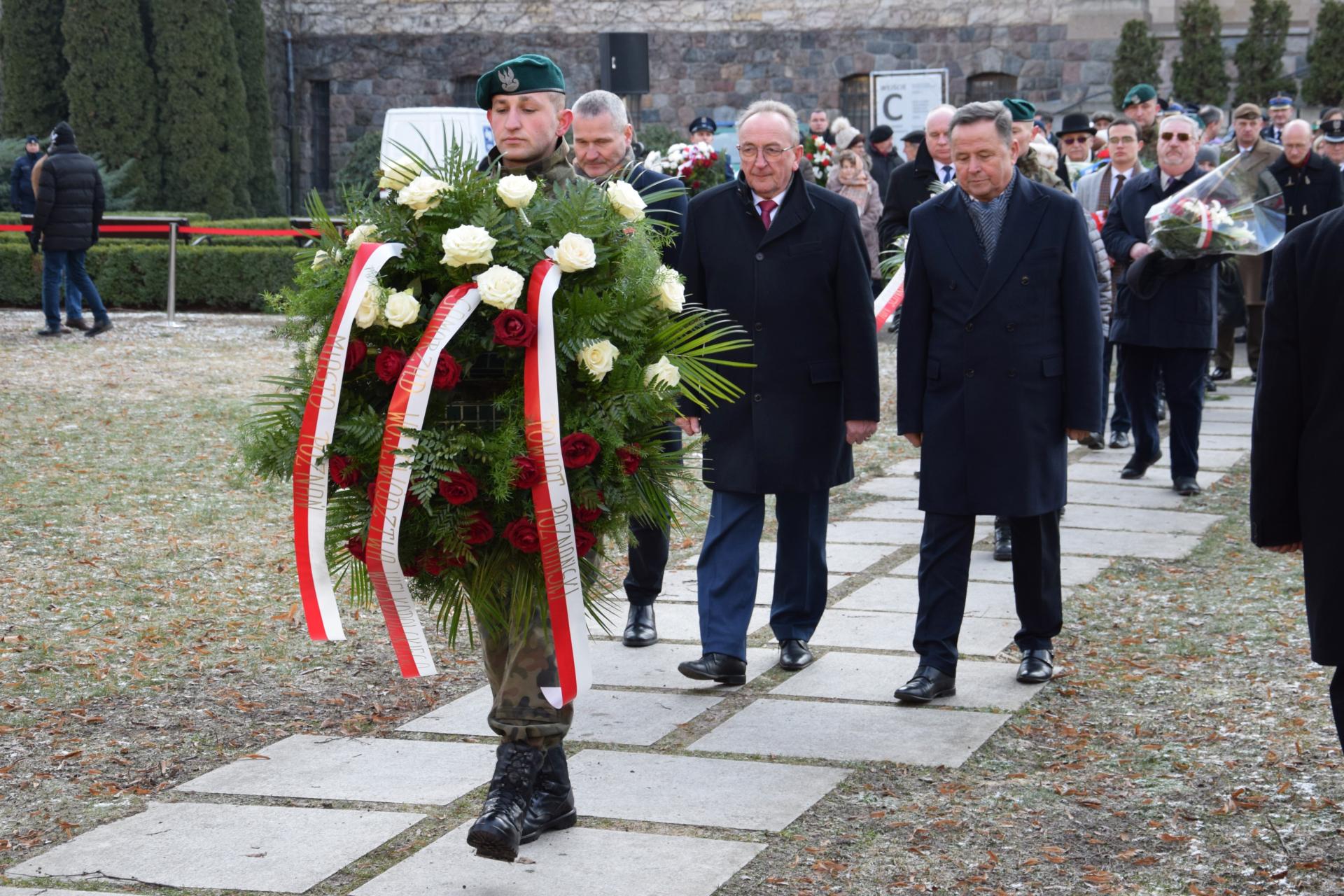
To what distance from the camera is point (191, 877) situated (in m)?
3.70

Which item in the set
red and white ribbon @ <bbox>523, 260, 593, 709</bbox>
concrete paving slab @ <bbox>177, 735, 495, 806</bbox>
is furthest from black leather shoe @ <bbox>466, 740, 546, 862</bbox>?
concrete paving slab @ <bbox>177, 735, 495, 806</bbox>

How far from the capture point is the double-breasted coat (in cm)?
336

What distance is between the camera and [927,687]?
16.8ft

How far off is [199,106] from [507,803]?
2329cm

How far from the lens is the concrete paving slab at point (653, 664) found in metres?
5.40

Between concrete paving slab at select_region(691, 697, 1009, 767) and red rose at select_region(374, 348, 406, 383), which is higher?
red rose at select_region(374, 348, 406, 383)

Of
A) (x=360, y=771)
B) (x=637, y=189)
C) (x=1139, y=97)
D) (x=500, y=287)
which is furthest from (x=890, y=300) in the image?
(x=1139, y=97)

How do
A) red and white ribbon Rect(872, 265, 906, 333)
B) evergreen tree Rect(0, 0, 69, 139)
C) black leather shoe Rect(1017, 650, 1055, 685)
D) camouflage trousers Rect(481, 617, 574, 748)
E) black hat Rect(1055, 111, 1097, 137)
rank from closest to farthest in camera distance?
camouflage trousers Rect(481, 617, 574, 748)
black leather shoe Rect(1017, 650, 1055, 685)
red and white ribbon Rect(872, 265, 906, 333)
black hat Rect(1055, 111, 1097, 137)
evergreen tree Rect(0, 0, 69, 139)

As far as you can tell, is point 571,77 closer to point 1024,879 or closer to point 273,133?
point 273,133

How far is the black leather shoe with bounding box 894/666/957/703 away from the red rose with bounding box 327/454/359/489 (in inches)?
A: 87.1

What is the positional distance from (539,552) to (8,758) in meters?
2.01

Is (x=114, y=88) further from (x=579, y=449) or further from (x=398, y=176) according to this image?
(x=579, y=449)

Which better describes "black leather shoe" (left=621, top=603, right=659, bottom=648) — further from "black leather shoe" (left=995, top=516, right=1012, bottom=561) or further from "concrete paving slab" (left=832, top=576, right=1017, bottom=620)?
"black leather shoe" (left=995, top=516, right=1012, bottom=561)

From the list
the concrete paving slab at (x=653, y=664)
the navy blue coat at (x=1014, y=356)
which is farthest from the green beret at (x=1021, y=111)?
the concrete paving slab at (x=653, y=664)
